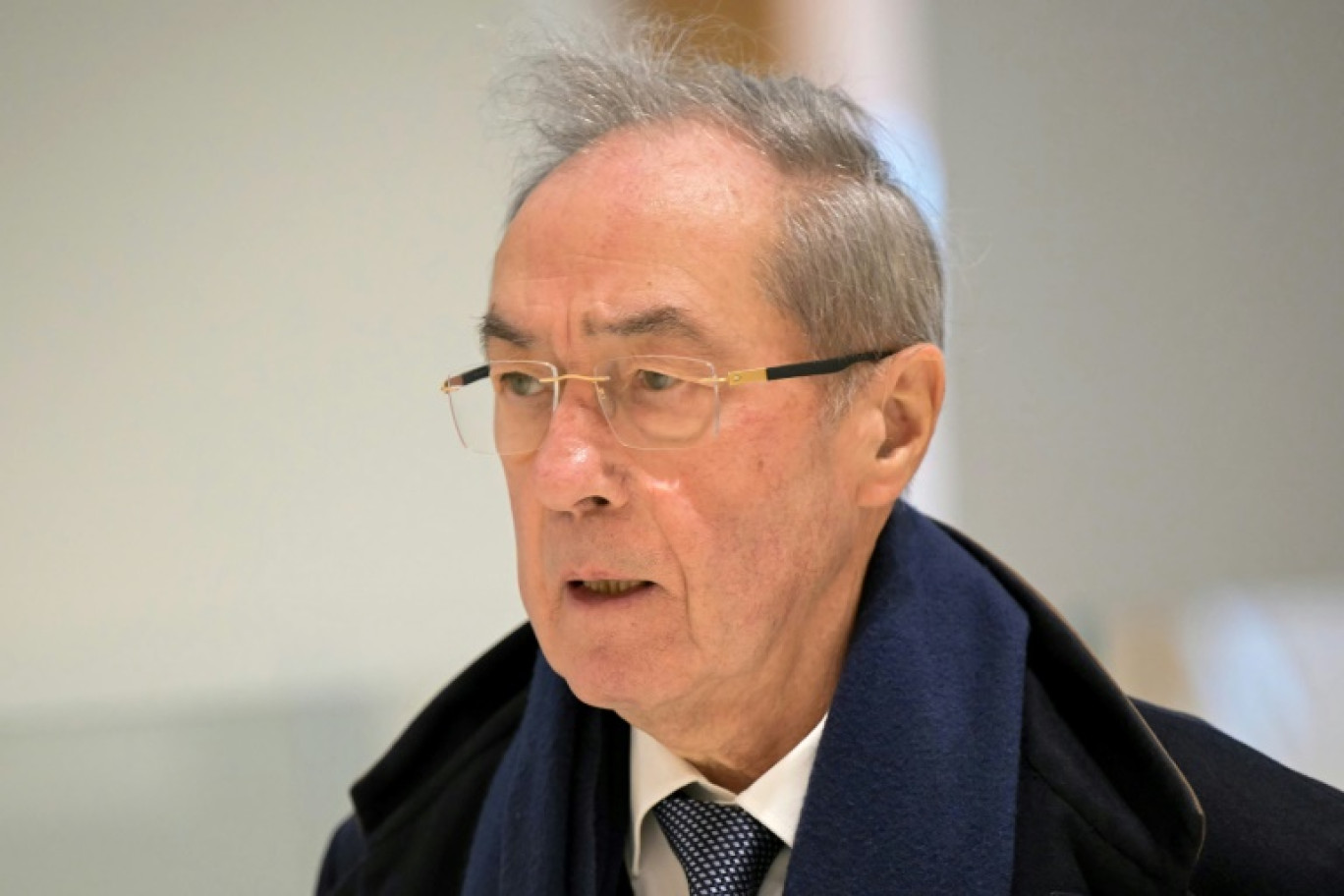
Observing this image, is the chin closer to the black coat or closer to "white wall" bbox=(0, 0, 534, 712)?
the black coat

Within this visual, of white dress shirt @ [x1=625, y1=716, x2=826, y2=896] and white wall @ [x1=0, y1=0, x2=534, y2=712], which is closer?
white dress shirt @ [x1=625, y1=716, x2=826, y2=896]

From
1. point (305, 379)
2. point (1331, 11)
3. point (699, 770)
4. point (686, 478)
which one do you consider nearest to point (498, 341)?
→ point (686, 478)

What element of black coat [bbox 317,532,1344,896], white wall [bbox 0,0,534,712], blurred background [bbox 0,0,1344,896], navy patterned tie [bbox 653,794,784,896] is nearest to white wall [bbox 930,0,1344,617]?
blurred background [bbox 0,0,1344,896]

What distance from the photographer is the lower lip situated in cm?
115

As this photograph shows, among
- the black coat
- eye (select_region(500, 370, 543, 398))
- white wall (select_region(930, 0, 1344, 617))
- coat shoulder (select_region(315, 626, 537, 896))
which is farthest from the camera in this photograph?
white wall (select_region(930, 0, 1344, 617))

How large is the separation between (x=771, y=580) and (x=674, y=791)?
0.25 meters

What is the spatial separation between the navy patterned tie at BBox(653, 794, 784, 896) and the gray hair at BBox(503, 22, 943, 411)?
0.39 meters

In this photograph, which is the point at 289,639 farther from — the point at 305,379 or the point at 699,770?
the point at 699,770

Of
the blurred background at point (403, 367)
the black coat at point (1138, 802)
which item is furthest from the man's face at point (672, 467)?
the blurred background at point (403, 367)

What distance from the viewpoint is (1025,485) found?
192 cm

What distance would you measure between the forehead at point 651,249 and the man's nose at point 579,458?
60mm

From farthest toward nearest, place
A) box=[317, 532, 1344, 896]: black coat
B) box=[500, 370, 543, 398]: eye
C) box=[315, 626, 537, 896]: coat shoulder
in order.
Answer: box=[315, 626, 537, 896]: coat shoulder
box=[500, 370, 543, 398]: eye
box=[317, 532, 1344, 896]: black coat

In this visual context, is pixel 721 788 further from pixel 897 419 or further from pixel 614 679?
pixel 897 419

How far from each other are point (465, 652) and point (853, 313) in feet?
3.21
